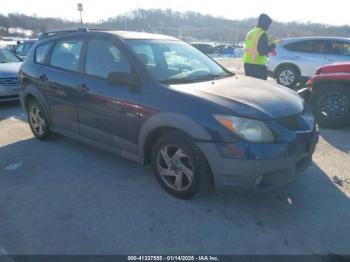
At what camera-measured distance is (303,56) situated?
10.1 m

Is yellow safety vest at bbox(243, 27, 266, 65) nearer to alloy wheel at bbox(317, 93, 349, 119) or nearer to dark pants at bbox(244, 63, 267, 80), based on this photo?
dark pants at bbox(244, 63, 267, 80)

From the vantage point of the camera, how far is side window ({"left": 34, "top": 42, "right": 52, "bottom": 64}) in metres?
4.91

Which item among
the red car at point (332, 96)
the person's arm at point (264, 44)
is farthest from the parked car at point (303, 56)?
the red car at point (332, 96)

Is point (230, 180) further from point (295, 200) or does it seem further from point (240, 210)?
point (295, 200)

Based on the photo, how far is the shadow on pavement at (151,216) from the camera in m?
2.67

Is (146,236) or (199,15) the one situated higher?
(199,15)

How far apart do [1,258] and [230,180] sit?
2.00 m

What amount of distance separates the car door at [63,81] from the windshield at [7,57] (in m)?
4.95

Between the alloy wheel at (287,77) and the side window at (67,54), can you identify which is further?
the alloy wheel at (287,77)

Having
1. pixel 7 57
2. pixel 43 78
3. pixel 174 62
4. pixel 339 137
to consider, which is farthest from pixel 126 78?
pixel 7 57

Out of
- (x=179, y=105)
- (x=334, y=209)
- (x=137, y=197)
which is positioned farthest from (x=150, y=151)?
(x=334, y=209)

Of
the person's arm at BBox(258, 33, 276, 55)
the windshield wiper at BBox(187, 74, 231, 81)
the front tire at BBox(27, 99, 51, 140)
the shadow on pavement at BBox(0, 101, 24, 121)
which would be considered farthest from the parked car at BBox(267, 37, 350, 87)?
the front tire at BBox(27, 99, 51, 140)

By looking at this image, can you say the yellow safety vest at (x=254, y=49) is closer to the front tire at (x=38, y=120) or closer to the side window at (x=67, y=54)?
the side window at (x=67, y=54)

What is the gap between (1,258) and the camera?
255 centimetres
